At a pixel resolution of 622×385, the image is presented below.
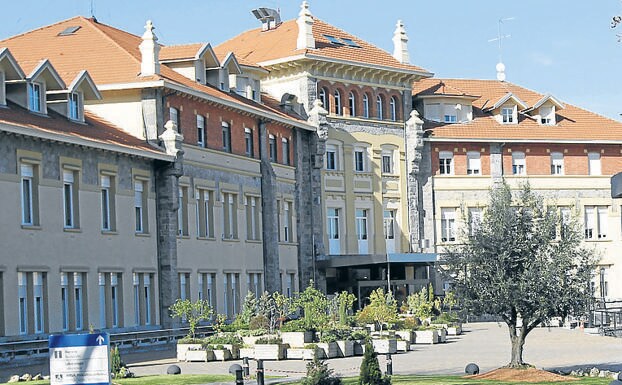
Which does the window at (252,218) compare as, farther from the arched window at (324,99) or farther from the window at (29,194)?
the window at (29,194)

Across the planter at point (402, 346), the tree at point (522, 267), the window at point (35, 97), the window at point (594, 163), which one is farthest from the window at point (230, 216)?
the window at point (594, 163)

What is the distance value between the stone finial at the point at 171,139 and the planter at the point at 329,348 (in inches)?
492

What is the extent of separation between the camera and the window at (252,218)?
62.1 m

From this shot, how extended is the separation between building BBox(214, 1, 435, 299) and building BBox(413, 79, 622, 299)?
230 cm

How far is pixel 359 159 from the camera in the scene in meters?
72.7

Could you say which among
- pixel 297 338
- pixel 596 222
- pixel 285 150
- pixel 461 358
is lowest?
pixel 461 358

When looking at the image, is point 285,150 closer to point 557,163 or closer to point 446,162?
point 446,162

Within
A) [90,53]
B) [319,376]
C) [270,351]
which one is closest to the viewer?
[319,376]

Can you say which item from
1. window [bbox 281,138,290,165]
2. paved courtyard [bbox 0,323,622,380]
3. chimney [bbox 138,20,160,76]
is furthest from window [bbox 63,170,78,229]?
window [bbox 281,138,290,165]

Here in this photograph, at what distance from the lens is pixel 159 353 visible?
1868 inches

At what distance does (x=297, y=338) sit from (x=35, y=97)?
38.2 feet

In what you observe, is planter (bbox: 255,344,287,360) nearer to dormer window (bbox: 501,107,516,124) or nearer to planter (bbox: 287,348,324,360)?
planter (bbox: 287,348,324,360)

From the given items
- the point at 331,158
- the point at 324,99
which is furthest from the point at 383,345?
the point at 324,99

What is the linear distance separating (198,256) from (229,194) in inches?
177
